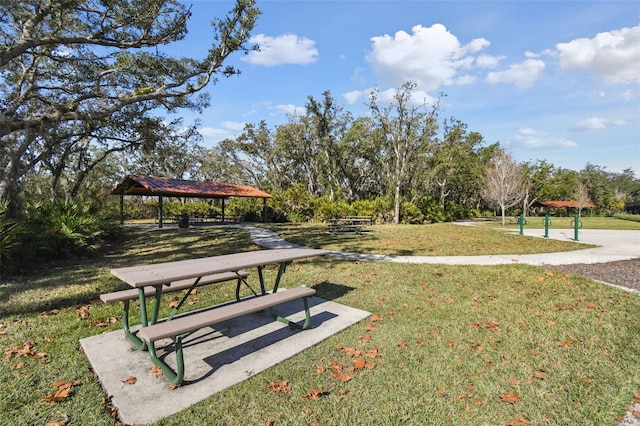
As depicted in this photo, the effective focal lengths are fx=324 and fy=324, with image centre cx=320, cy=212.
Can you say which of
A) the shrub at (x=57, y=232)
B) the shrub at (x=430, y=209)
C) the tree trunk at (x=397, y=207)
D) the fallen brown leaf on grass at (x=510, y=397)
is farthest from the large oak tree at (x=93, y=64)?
the shrub at (x=430, y=209)

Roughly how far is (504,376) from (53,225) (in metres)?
11.1

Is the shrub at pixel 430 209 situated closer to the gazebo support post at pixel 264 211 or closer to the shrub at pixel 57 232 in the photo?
the gazebo support post at pixel 264 211

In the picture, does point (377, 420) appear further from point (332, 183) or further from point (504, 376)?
point (332, 183)

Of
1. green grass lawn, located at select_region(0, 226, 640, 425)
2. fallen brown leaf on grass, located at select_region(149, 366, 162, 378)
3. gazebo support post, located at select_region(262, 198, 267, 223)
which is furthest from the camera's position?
gazebo support post, located at select_region(262, 198, 267, 223)

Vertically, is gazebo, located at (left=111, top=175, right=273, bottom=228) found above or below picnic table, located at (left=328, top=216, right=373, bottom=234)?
above

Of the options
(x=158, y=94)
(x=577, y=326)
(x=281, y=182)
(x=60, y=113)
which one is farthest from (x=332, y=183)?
(x=577, y=326)

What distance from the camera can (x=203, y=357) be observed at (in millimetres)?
3328

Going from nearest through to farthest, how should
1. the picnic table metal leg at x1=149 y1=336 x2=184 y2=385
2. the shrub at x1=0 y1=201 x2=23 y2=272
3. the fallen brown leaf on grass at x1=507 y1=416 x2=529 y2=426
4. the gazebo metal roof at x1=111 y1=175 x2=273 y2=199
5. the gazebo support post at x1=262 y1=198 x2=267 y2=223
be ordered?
the fallen brown leaf on grass at x1=507 y1=416 x2=529 y2=426 → the picnic table metal leg at x1=149 y1=336 x2=184 y2=385 → the shrub at x1=0 y1=201 x2=23 y2=272 → the gazebo metal roof at x1=111 y1=175 x2=273 y2=199 → the gazebo support post at x1=262 y1=198 x2=267 y2=223

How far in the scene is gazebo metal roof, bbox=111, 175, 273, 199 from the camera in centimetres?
1918

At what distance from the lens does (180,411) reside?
8.13 ft

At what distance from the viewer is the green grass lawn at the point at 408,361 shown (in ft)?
8.23

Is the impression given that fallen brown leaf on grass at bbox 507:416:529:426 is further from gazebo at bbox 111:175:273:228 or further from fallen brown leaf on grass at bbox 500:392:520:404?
gazebo at bbox 111:175:273:228

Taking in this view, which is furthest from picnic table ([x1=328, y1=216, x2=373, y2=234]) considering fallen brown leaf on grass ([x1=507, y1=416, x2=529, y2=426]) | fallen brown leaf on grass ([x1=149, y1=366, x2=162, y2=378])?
fallen brown leaf on grass ([x1=507, y1=416, x2=529, y2=426])

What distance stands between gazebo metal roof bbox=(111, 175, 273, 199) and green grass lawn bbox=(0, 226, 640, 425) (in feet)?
46.6
